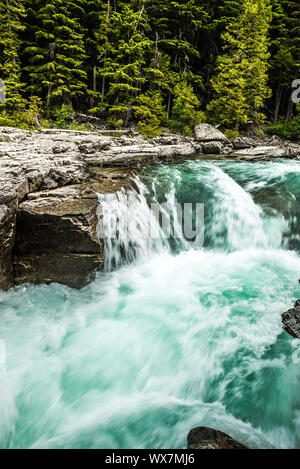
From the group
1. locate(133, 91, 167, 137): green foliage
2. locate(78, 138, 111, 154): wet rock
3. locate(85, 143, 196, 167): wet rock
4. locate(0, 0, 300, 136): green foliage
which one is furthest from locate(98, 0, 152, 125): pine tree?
locate(78, 138, 111, 154): wet rock

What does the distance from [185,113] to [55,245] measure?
47.5ft

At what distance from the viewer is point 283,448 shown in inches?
90.7

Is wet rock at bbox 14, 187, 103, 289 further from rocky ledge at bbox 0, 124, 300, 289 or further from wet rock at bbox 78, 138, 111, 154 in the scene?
wet rock at bbox 78, 138, 111, 154

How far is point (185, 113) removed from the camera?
15781 millimetres

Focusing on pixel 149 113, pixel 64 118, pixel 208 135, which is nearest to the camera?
pixel 208 135

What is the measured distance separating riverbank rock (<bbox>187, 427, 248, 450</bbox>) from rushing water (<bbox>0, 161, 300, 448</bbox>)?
1.27 ft

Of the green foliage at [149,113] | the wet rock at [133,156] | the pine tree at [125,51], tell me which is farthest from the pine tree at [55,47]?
the wet rock at [133,156]

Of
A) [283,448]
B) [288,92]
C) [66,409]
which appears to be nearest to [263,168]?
[283,448]

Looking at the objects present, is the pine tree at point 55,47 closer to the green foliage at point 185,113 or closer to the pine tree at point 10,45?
the pine tree at point 10,45

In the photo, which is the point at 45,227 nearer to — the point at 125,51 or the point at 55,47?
the point at 125,51

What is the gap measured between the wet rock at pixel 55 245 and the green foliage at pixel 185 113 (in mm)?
13488

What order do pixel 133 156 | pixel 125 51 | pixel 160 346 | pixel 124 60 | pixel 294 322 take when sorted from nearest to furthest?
1. pixel 294 322
2. pixel 160 346
3. pixel 133 156
4. pixel 125 51
5. pixel 124 60

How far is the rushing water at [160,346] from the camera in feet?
8.64

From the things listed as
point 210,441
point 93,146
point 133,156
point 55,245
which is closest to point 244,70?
point 133,156
